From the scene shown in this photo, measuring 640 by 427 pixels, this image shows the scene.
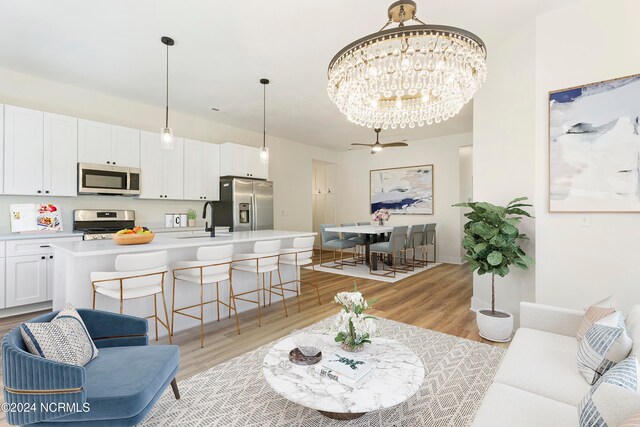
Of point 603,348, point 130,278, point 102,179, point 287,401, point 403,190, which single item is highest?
point 403,190

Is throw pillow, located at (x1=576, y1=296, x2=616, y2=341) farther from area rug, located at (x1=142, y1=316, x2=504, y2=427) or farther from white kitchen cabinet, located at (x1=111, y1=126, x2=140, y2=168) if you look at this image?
white kitchen cabinet, located at (x1=111, y1=126, x2=140, y2=168)

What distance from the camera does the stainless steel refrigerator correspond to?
Answer: 5445mm

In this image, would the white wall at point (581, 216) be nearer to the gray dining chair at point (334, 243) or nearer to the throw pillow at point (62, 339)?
the throw pillow at point (62, 339)

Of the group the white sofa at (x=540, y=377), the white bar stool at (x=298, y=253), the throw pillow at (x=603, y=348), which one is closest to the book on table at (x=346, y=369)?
the white sofa at (x=540, y=377)

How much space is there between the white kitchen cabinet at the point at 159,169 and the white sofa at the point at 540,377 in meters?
4.96

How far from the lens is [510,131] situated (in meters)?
3.12

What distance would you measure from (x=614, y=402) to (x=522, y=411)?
0.45 meters

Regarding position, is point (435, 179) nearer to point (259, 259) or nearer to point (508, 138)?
point (508, 138)

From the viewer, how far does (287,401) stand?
6.39ft

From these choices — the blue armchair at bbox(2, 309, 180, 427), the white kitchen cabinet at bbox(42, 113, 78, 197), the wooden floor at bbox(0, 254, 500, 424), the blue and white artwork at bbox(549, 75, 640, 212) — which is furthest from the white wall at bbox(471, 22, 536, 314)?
the white kitchen cabinet at bbox(42, 113, 78, 197)

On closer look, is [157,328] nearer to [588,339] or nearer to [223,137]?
[588,339]

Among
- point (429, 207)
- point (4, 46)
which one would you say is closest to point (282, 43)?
point (4, 46)

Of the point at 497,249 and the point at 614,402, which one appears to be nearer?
the point at 614,402

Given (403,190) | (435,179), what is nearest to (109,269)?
(403,190)
